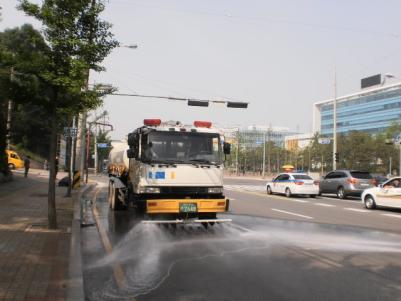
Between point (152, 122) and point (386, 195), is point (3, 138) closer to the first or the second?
point (152, 122)

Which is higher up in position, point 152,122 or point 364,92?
point 364,92

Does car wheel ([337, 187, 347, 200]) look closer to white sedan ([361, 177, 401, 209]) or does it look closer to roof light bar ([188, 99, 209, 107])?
white sedan ([361, 177, 401, 209])

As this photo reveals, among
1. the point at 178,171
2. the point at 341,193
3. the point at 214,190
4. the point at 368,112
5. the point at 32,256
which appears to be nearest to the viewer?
the point at 32,256

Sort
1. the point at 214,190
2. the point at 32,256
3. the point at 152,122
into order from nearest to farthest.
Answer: the point at 32,256 → the point at 152,122 → the point at 214,190

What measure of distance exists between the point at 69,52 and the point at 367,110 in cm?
12872

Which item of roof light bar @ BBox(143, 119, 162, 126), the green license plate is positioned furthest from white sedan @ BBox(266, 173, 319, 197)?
roof light bar @ BBox(143, 119, 162, 126)

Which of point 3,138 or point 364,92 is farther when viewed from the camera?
point 364,92

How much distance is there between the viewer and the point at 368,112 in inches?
5153

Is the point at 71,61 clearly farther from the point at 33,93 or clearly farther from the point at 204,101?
the point at 204,101

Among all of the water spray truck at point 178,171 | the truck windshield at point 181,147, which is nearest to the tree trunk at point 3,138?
the water spray truck at point 178,171

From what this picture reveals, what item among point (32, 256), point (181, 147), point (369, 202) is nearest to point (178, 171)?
point (181, 147)

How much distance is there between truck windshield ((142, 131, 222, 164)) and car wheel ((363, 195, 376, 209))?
35.6ft

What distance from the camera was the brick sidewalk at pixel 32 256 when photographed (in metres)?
6.36

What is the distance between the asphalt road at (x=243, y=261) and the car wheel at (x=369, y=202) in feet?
19.2
